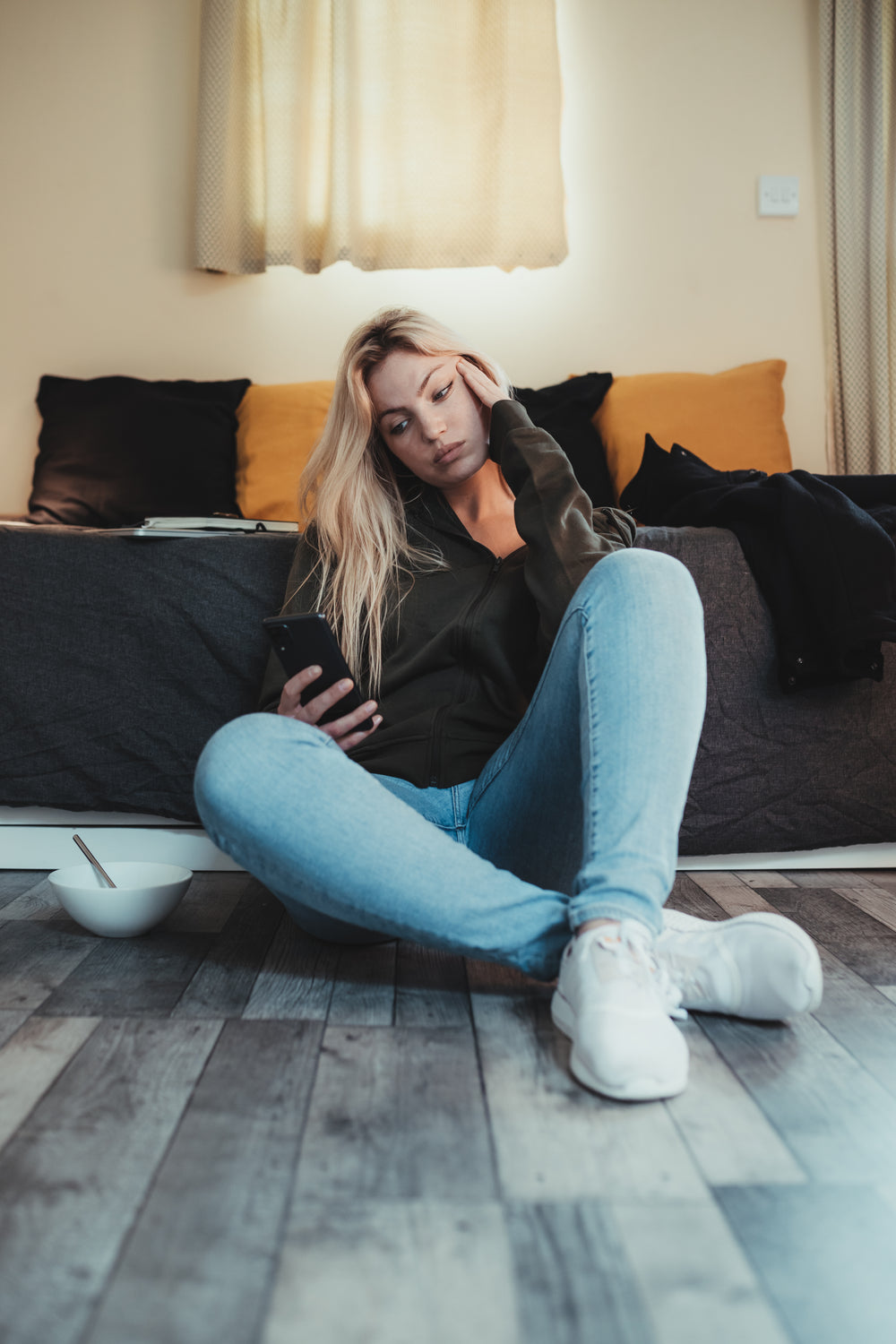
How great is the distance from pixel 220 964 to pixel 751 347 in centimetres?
236

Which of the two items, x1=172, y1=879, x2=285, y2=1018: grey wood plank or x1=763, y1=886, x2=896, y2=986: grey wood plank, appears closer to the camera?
x1=172, y1=879, x2=285, y2=1018: grey wood plank

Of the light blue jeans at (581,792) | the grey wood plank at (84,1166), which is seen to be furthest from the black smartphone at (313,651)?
the grey wood plank at (84,1166)

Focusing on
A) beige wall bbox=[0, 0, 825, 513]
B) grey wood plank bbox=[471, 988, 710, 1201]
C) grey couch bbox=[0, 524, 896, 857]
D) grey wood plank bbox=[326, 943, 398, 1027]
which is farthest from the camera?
beige wall bbox=[0, 0, 825, 513]

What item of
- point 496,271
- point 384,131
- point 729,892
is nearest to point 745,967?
point 729,892

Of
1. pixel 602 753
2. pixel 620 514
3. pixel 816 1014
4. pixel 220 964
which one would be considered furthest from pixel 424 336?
pixel 816 1014

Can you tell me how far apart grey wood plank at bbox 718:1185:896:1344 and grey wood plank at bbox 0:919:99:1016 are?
28.8 inches

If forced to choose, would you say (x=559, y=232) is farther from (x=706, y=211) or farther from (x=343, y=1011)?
(x=343, y=1011)

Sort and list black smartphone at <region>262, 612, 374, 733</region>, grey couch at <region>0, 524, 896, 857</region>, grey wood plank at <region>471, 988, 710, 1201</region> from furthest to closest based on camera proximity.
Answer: grey couch at <region>0, 524, 896, 857</region> → black smartphone at <region>262, 612, 374, 733</region> → grey wood plank at <region>471, 988, 710, 1201</region>

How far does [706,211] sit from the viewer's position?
2820mm

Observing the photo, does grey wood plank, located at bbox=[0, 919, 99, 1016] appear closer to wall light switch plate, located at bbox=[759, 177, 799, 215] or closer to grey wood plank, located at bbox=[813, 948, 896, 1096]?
grey wood plank, located at bbox=[813, 948, 896, 1096]

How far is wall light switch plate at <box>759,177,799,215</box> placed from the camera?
111 inches

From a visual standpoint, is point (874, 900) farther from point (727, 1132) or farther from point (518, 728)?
point (727, 1132)

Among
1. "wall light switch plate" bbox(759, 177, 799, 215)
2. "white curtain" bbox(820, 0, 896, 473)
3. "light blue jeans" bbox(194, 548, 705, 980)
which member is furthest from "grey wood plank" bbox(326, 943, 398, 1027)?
"wall light switch plate" bbox(759, 177, 799, 215)

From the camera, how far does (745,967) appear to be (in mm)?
939
